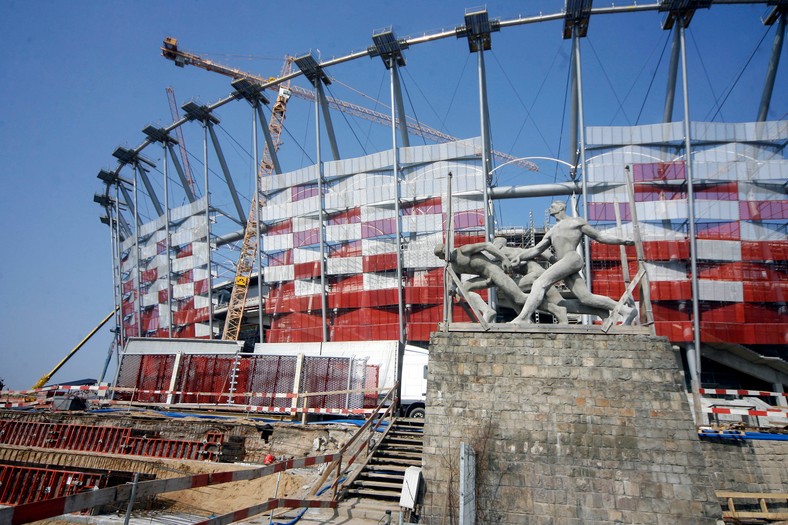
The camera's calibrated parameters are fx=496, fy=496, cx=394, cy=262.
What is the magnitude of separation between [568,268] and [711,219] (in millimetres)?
19612

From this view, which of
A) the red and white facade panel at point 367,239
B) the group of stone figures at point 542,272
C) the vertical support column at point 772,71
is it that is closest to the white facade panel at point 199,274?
the red and white facade panel at point 367,239

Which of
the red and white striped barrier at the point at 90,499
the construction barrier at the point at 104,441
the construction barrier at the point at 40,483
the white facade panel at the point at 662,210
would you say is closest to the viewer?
the red and white striped barrier at the point at 90,499

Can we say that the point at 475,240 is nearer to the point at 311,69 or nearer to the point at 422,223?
the point at 422,223

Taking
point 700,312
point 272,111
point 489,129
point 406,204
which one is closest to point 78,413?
point 406,204

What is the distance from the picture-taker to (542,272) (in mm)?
9906

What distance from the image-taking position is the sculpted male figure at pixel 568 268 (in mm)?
9211

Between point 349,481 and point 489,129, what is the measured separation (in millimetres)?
23451

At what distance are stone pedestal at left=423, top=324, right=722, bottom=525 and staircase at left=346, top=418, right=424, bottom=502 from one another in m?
0.94

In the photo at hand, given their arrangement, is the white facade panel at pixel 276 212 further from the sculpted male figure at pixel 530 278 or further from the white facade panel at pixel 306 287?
the sculpted male figure at pixel 530 278

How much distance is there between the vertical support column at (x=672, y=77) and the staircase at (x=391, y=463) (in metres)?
23.5

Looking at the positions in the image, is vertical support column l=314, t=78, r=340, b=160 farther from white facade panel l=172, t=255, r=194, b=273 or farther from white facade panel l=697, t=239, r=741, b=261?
white facade panel l=697, t=239, r=741, b=261

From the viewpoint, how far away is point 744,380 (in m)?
25.8


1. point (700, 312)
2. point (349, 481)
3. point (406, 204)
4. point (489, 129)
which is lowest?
point (349, 481)

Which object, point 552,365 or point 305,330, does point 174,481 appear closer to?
point 552,365
